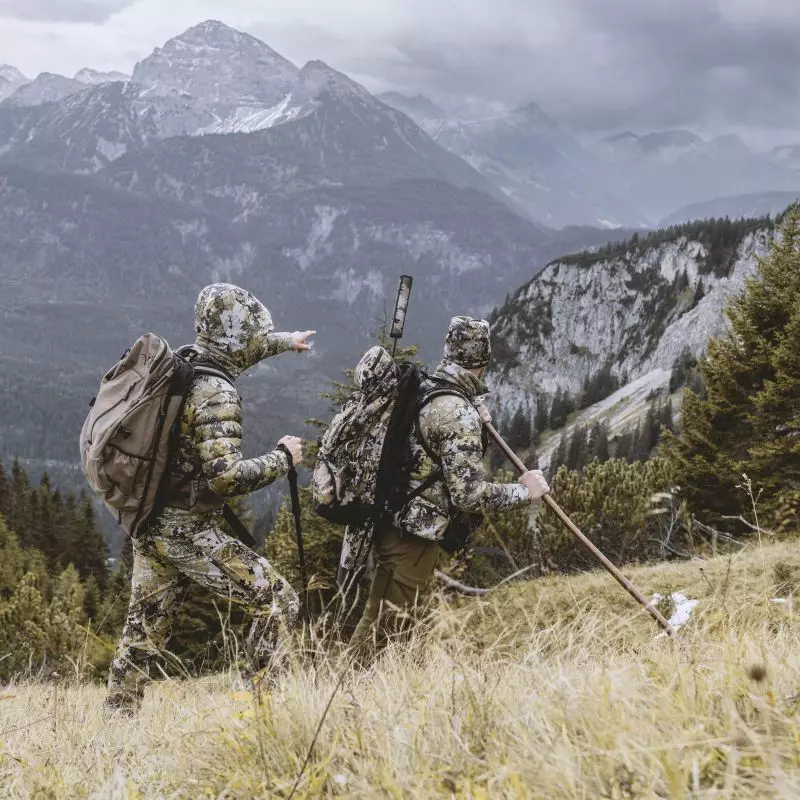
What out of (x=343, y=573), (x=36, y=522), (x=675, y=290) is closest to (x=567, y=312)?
(x=675, y=290)

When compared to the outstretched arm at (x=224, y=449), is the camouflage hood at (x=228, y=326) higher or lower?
higher

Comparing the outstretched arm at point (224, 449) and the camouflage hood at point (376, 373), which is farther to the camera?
the camouflage hood at point (376, 373)

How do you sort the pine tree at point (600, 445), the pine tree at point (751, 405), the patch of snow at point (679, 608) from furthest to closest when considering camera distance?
1. the pine tree at point (600, 445)
2. the pine tree at point (751, 405)
3. the patch of snow at point (679, 608)

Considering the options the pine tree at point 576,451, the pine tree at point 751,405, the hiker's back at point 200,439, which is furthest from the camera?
the pine tree at point 576,451

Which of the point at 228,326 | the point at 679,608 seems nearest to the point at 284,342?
the point at 228,326

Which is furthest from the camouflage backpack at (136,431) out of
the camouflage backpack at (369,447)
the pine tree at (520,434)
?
the pine tree at (520,434)

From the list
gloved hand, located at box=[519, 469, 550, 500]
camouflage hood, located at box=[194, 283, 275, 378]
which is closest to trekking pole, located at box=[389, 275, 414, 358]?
camouflage hood, located at box=[194, 283, 275, 378]

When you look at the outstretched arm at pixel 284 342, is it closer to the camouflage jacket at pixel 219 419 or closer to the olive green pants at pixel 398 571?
the camouflage jacket at pixel 219 419

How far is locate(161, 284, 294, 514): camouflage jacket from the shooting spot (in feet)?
13.0

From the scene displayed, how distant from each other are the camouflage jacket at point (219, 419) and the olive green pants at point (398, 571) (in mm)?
991

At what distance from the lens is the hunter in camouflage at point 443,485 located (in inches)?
177

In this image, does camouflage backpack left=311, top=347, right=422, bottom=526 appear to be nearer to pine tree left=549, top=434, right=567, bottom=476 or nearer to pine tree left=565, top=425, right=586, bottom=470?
pine tree left=565, top=425, right=586, bottom=470

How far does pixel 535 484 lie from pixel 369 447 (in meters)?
1.17

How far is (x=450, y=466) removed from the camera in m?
4.48
